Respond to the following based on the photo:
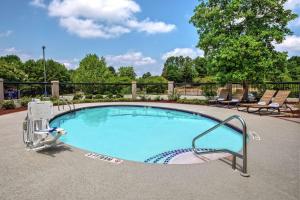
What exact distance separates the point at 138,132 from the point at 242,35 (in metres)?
8.36

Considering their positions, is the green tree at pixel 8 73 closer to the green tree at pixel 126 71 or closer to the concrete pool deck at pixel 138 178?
the green tree at pixel 126 71

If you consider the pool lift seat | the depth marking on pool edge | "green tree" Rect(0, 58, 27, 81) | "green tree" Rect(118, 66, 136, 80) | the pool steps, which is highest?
"green tree" Rect(118, 66, 136, 80)

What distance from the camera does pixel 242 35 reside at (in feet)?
45.4

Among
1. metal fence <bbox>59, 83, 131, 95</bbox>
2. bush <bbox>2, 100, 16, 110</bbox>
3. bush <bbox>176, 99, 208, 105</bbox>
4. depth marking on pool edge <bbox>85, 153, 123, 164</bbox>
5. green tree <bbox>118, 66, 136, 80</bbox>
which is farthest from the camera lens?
green tree <bbox>118, 66, 136, 80</bbox>

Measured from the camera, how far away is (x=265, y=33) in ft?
44.1

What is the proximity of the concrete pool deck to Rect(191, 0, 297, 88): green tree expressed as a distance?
873 cm

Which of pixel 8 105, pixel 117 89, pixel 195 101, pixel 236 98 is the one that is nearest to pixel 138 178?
pixel 8 105

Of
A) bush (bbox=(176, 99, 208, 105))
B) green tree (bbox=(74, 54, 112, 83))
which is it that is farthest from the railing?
green tree (bbox=(74, 54, 112, 83))

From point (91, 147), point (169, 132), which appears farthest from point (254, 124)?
point (91, 147)

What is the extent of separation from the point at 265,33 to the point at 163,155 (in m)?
10.2

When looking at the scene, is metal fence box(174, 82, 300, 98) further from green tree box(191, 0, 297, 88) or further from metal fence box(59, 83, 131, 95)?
metal fence box(59, 83, 131, 95)

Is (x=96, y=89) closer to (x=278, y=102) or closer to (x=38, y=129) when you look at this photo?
(x=278, y=102)

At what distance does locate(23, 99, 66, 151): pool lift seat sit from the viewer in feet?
17.3

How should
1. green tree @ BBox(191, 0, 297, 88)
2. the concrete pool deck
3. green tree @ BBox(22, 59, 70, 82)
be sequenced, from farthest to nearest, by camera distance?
green tree @ BBox(22, 59, 70, 82) → green tree @ BBox(191, 0, 297, 88) → the concrete pool deck
